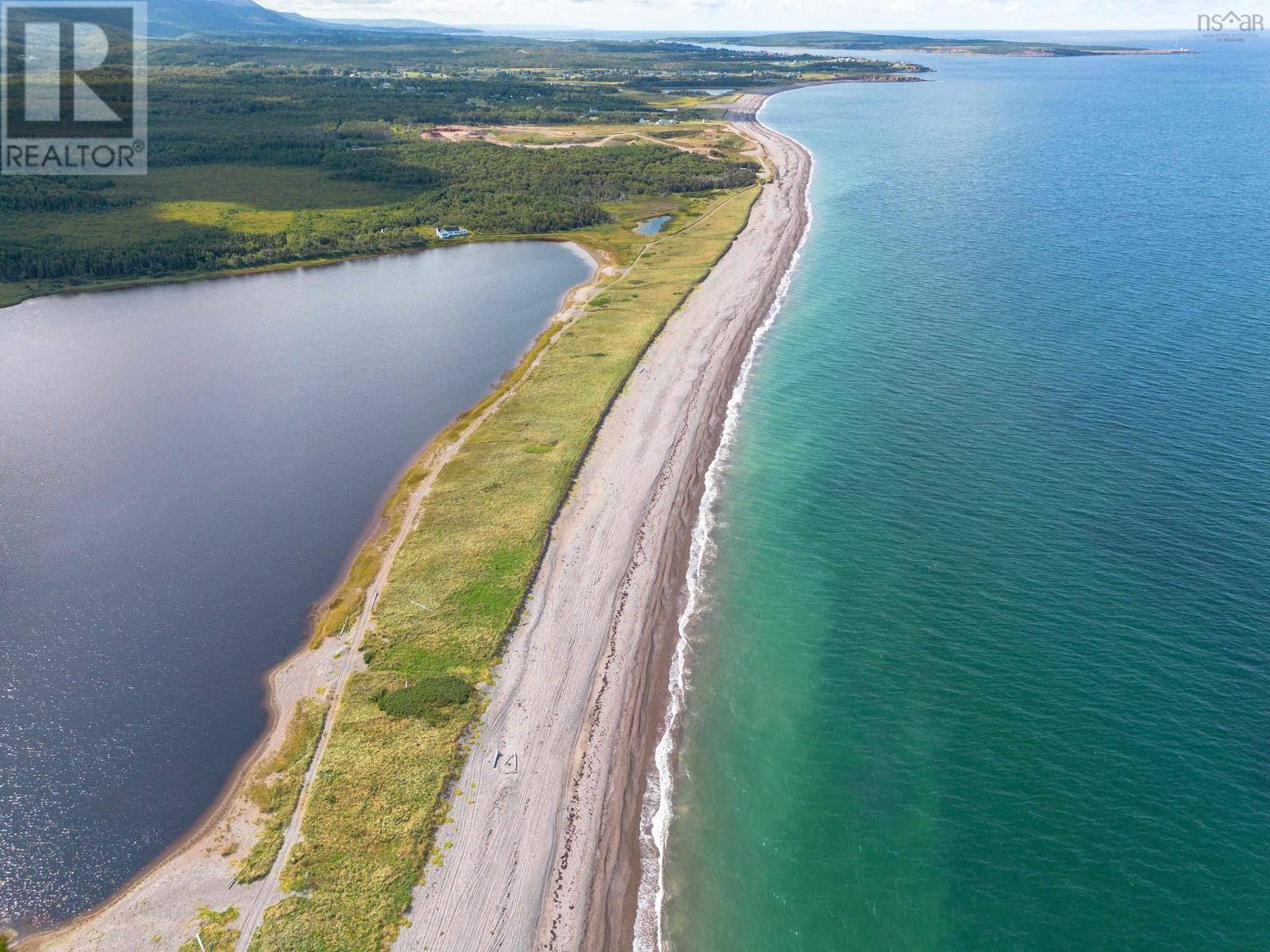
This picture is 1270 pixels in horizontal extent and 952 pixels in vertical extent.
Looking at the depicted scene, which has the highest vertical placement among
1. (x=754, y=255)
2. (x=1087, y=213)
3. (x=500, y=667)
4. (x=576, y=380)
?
(x=1087, y=213)

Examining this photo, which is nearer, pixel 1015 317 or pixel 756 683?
pixel 756 683

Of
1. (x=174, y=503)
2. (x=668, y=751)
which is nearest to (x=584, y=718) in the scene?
(x=668, y=751)

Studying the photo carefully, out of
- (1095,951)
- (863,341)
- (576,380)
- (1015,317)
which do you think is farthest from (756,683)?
(1015,317)

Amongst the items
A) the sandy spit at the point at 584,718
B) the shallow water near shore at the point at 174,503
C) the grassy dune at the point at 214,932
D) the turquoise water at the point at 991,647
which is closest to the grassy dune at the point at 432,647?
the sandy spit at the point at 584,718

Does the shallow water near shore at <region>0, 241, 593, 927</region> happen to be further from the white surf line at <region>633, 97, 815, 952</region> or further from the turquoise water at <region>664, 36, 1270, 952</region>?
the turquoise water at <region>664, 36, 1270, 952</region>

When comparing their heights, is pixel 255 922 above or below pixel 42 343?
below

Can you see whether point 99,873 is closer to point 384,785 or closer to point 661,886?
point 384,785
